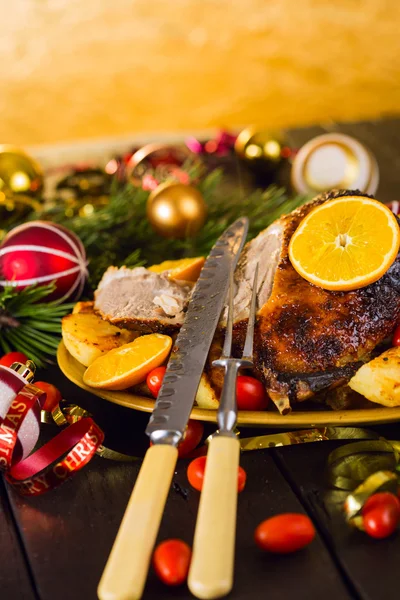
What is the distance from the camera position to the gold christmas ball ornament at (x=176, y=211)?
3.01m

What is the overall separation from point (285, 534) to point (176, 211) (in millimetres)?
1728

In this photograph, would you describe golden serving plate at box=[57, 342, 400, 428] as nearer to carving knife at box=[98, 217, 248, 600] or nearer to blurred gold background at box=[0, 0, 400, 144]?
carving knife at box=[98, 217, 248, 600]

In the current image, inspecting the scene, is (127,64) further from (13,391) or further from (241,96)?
(13,391)

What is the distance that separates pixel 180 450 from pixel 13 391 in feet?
1.53

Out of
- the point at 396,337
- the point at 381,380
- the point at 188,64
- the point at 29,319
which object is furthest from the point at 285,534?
the point at 188,64

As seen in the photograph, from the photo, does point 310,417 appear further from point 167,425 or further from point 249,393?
point 167,425

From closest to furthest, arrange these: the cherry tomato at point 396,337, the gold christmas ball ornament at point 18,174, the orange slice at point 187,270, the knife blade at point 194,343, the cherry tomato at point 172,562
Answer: the cherry tomato at point 172,562 → the knife blade at point 194,343 → the cherry tomato at point 396,337 → the orange slice at point 187,270 → the gold christmas ball ornament at point 18,174

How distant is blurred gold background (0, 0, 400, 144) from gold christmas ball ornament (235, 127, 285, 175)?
4.18 meters

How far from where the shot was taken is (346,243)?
2.02 metres

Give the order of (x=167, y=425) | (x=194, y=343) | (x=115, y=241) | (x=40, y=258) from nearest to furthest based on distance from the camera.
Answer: (x=167, y=425) → (x=194, y=343) → (x=40, y=258) → (x=115, y=241)

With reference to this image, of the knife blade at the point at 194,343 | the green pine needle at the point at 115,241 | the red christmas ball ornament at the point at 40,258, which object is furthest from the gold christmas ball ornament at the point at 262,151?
the red christmas ball ornament at the point at 40,258

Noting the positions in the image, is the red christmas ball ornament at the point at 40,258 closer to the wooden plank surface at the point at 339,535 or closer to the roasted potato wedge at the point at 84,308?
the roasted potato wedge at the point at 84,308

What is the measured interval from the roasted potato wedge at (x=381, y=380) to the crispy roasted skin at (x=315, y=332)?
0.05m

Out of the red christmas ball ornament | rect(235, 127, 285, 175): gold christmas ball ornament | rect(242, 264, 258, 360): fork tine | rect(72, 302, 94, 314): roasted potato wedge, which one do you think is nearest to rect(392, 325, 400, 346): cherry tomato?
rect(242, 264, 258, 360): fork tine
